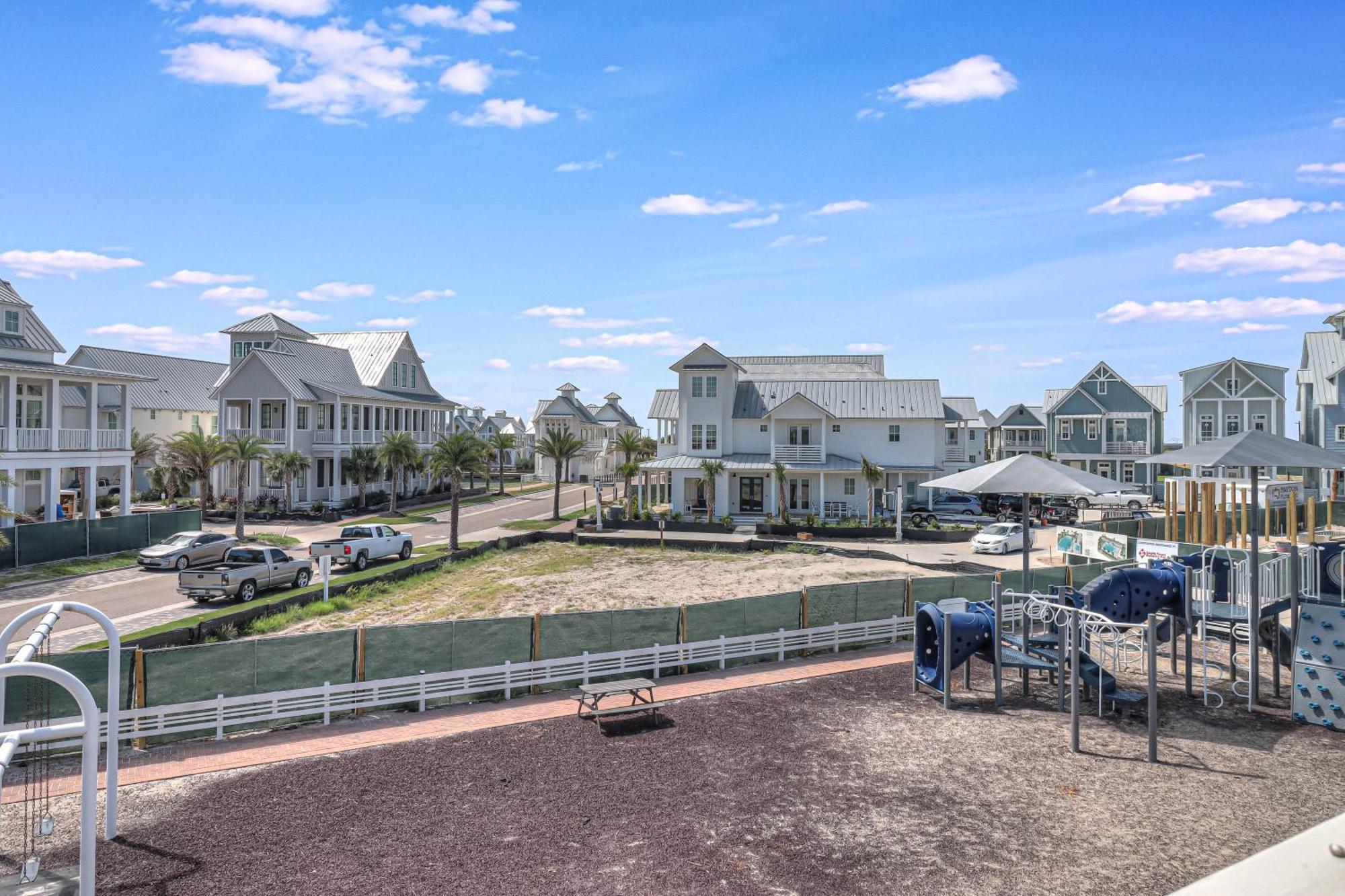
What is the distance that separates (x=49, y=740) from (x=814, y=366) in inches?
2099

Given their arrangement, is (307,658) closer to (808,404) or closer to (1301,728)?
(1301,728)

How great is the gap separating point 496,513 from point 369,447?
8914mm

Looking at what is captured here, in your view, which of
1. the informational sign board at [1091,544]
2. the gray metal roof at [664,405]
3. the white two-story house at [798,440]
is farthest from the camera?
the gray metal roof at [664,405]

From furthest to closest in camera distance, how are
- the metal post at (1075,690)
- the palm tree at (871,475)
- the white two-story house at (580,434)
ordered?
the white two-story house at (580,434) < the palm tree at (871,475) < the metal post at (1075,690)

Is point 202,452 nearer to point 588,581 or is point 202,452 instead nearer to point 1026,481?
point 588,581

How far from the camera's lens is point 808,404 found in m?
47.0

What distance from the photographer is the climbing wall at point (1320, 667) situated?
13109mm

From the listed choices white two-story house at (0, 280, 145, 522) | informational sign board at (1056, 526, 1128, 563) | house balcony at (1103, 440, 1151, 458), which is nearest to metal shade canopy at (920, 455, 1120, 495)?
informational sign board at (1056, 526, 1128, 563)

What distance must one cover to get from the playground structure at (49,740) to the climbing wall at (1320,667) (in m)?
16.8

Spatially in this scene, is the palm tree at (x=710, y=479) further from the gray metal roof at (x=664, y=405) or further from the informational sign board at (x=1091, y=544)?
the informational sign board at (x=1091, y=544)

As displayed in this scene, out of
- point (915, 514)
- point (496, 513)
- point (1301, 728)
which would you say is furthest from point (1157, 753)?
point (496, 513)

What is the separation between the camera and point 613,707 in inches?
551

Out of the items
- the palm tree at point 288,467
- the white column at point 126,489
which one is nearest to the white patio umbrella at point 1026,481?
the white column at point 126,489

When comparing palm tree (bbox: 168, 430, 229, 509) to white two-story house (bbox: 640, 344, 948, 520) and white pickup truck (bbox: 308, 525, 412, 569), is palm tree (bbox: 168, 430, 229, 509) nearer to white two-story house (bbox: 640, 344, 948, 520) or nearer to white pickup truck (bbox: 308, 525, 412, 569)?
white pickup truck (bbox: 308, 525, 412, 569)
